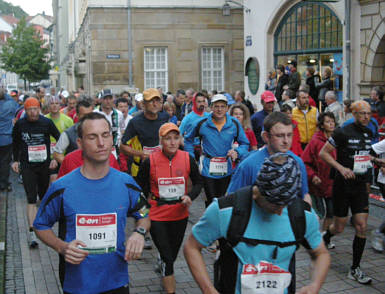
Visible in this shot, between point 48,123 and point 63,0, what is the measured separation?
53.3 metres

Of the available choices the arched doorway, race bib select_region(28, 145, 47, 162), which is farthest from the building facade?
race bib select_region(28, 145, 47, 162)

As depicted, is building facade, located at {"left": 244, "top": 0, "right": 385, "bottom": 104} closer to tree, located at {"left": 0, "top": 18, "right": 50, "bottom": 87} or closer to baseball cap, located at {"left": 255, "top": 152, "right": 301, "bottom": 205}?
baseball cap, located at {"left": 255, "top": 152, "right": 301, "bottom": 205}

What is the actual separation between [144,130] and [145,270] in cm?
167

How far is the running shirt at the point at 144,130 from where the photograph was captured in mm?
7102

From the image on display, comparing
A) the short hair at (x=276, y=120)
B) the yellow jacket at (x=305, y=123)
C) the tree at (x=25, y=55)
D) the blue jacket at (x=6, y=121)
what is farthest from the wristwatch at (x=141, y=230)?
the tree at (x=25, y=55)

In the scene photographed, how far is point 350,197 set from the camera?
6375 mm

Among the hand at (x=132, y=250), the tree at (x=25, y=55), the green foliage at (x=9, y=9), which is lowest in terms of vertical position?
the hand at (x=132, y=250)

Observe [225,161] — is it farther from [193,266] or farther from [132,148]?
[193,266]

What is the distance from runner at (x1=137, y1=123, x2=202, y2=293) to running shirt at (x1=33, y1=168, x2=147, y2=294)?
6.77 feet

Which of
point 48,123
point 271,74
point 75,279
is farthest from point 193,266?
point 271,74

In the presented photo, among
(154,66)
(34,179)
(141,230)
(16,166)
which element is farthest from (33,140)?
(154,66)

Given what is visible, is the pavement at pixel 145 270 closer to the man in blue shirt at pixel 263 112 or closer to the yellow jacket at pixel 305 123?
the man in blue shirt at pixel 263 112

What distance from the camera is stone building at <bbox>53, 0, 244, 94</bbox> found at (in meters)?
26.0

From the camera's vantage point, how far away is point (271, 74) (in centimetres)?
1705
